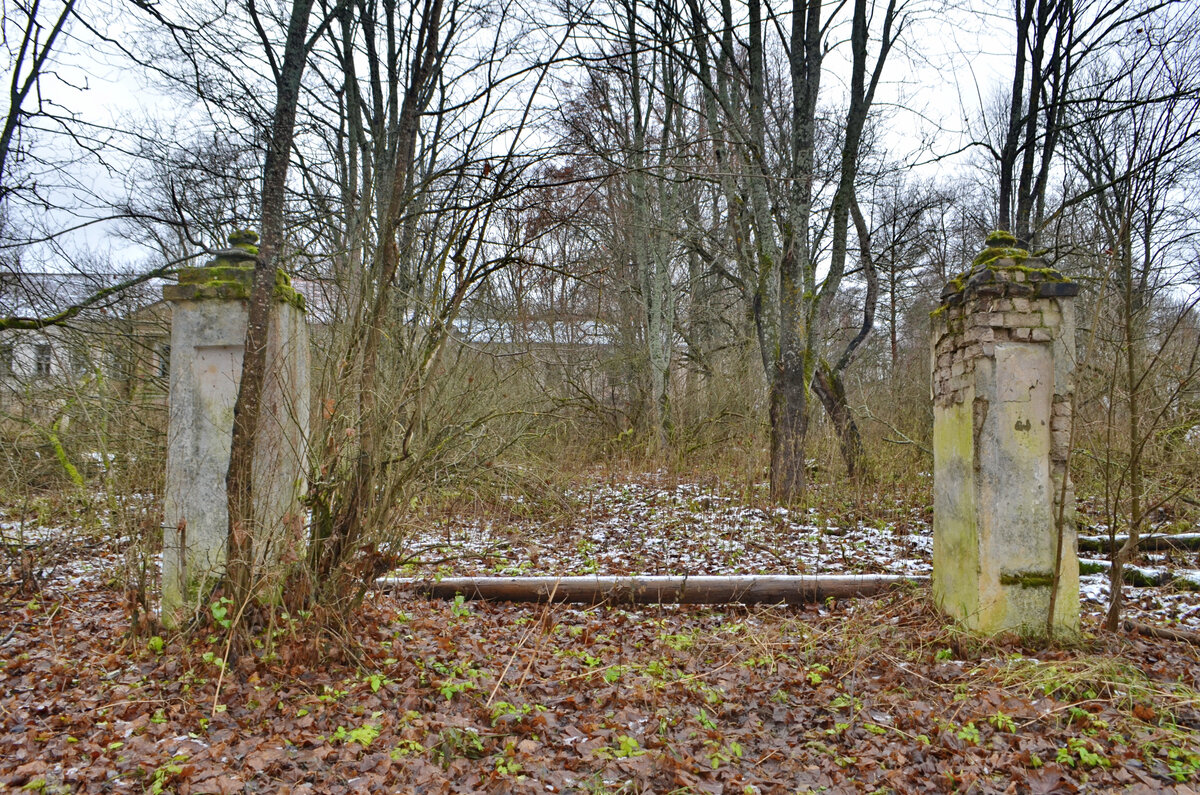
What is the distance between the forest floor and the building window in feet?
6.84

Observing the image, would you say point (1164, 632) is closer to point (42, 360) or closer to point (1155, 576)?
point (1155, 576)

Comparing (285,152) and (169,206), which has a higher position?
(169,206)

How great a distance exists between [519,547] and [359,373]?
4.17 meters

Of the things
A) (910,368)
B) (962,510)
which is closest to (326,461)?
(962,510)

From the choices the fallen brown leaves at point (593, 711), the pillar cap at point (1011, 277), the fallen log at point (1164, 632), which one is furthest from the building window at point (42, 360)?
the fallen log at point (1164, 632)

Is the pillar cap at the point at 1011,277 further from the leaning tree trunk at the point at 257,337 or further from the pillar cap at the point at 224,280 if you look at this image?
the pillar cap at the point at 224,280

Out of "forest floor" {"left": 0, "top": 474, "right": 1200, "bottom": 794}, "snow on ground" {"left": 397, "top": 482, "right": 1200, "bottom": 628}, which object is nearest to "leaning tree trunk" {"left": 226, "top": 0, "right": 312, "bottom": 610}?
"forest floor" {"left": 0, "top": 474, "right": 1200, "bottom": 794}

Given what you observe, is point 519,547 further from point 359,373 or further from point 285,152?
point 285,152

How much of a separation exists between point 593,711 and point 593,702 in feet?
0.36

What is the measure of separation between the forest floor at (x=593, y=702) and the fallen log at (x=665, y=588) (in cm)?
12

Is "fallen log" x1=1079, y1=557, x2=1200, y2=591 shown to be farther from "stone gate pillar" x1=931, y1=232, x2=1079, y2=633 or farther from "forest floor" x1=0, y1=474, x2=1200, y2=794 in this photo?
"stone gate pillar" x1=931, y1=232, x2=1079, y2=633

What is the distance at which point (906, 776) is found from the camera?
3.40 m

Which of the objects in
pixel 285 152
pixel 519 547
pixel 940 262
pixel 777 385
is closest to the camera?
pixel 285 152

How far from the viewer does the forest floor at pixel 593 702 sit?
133 inches
